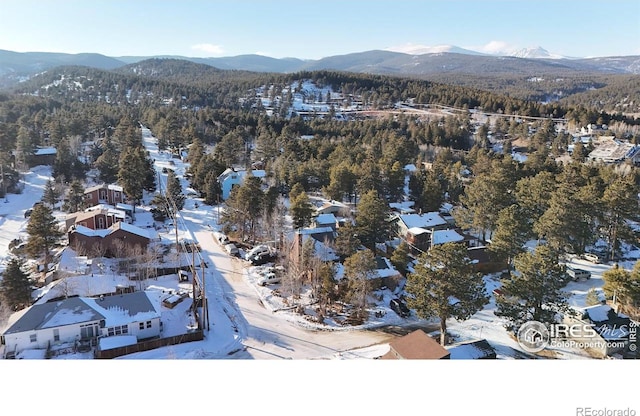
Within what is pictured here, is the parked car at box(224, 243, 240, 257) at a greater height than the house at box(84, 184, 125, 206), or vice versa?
the house at box(84, 184, 125, 206)

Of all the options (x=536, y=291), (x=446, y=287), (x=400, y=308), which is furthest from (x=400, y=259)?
(x=536, y=291)

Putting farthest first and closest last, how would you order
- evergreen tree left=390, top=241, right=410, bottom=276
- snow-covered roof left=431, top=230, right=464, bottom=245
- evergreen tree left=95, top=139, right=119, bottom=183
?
evergreen tree left=95, top=139, right=119, bottom=183
snow-covered roof left=431, top=230, right=464, bottom=245
evergreen tree left=390, top=241, right=410, bottom=276

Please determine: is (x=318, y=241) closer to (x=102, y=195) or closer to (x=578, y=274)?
(x=578, y=274)

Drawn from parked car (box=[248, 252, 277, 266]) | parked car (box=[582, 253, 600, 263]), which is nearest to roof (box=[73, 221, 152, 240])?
parked car (box=[248, 252, 277, 266])

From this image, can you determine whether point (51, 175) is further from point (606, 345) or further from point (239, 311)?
point (606, 345)

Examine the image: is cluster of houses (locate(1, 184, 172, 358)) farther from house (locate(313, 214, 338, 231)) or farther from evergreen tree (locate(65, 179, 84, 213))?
evergreen tree (locate(65, 179, 84, 213))

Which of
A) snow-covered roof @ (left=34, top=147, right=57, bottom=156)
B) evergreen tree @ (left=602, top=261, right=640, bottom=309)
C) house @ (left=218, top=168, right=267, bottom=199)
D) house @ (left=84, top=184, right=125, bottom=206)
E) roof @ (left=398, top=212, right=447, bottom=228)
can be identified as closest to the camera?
evergreen tree @ (left=602, top=261, right=640, bottom=309)
